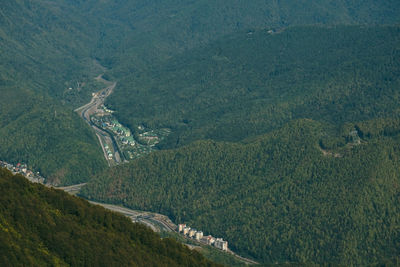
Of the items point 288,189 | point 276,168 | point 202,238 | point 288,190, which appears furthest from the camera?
point 276,168

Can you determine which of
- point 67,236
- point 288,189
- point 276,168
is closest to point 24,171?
point 276,168

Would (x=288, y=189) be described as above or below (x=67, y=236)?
below

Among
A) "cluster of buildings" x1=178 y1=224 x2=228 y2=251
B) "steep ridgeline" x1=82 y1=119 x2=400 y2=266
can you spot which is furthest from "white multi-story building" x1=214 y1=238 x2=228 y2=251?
"steep ridgeline" x1=82 y1=119 x2=400 y2=266

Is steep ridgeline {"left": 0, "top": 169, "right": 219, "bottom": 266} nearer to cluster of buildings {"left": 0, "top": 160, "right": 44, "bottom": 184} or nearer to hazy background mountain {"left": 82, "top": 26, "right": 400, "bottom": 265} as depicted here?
hazy background mountain {"left": 82, "top": 26, "right": 400, "bottom": 265}

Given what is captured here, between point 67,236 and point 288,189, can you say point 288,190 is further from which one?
point 67,236

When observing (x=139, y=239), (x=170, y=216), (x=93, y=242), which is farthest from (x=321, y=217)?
(x=93, y=242)

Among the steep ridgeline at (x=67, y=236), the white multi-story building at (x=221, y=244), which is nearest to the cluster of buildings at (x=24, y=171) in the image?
the white multi-story building at (x=221, y=244)

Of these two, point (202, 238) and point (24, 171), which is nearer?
point (202, 238)
